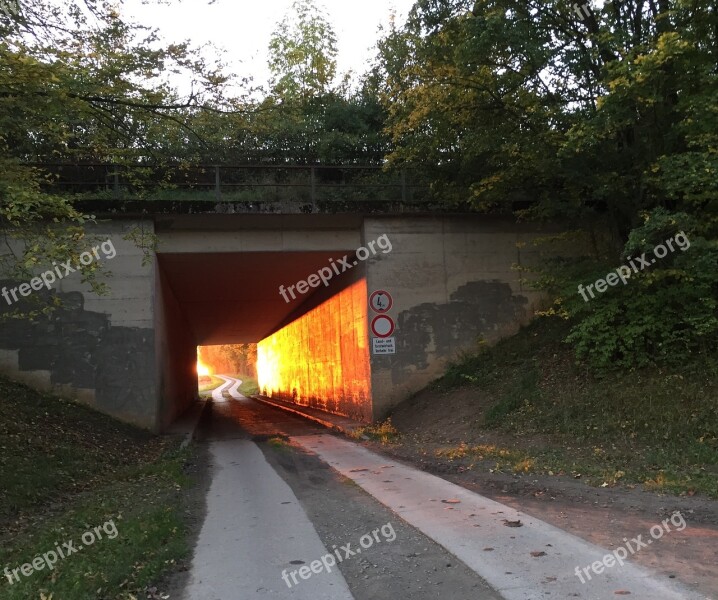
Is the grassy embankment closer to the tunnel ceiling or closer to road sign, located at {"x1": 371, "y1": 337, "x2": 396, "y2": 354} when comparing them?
road sign, located at {"x1": 371, "y1": 337, "x2": 396, "y2": 354}

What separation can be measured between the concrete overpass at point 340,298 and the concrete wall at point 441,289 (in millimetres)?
25

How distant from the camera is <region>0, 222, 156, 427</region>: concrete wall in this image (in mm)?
13039

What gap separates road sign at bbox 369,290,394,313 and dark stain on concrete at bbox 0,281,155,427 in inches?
208

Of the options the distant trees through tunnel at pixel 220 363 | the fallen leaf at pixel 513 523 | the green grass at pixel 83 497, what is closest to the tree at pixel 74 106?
the green grass at pixel 83 497

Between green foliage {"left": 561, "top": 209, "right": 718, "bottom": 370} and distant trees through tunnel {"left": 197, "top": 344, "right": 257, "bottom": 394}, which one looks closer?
green foliage {"left": 561, "top": 209, "right": 718, "bottom": 370}

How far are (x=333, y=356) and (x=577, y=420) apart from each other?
1013 centimetres

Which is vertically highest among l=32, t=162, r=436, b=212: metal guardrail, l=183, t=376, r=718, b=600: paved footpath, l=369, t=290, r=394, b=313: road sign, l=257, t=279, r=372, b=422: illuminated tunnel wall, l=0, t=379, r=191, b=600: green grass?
l=32, t=162, r=436, b=212: metal guardrail

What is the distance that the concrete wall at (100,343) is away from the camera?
13.0 m

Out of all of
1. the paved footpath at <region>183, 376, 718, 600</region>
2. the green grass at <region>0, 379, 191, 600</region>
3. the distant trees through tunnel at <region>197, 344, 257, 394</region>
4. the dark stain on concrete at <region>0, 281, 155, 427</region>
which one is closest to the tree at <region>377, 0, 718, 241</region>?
the paved footpath at <region>183, 376, 718, 600</region>

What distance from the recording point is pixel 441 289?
14.5m

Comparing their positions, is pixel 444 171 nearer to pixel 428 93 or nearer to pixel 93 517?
pixel 428 93

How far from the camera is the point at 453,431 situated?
11.4 m

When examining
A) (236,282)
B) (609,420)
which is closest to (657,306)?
(609,420)

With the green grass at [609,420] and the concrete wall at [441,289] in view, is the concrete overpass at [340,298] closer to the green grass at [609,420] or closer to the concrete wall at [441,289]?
the concrete wall at [441,289]
